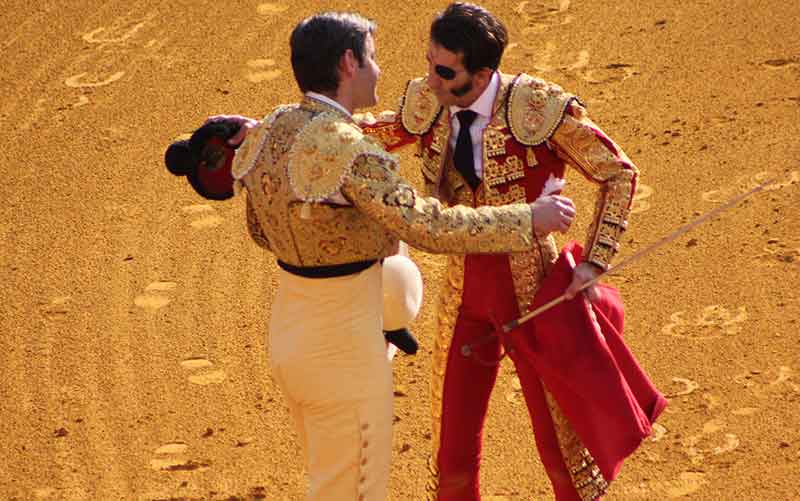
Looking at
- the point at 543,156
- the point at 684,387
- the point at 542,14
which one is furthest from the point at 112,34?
the point at 543,156

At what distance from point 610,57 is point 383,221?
559 centimetres

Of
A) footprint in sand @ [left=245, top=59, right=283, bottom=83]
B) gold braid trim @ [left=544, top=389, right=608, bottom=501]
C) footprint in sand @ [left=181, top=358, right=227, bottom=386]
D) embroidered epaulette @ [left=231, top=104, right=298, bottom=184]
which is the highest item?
embroidered epaulette @ [left=231, top=104, right=298, bottom=184]

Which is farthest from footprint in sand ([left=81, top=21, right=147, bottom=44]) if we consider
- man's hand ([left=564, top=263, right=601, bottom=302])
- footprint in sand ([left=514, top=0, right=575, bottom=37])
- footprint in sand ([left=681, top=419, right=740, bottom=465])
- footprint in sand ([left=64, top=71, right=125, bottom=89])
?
man's hand ([left=564, top=263, right=601, bottom=302])

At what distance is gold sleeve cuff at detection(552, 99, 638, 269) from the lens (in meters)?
4.70

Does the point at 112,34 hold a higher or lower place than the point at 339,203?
lower

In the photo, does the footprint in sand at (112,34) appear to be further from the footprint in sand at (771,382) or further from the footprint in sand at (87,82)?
the footprint in sand at (771,382)

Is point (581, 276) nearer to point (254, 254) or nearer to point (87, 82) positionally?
point (254, 254)

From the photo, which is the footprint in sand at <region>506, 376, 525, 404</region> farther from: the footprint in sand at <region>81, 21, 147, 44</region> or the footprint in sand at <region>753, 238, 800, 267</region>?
the footprint in sand at <region>81, 21, 147, 44</region>

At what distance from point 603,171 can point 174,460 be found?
2.50 meters

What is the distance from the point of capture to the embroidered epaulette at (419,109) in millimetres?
4953

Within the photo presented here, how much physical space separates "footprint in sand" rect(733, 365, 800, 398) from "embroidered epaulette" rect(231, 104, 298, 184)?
9.05 feet

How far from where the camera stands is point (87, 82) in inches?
387

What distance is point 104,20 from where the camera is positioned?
10477 millimetres

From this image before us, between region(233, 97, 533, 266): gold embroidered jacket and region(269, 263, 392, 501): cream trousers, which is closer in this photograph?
region(233, 97, 533, 266): gold embroidered jacket
